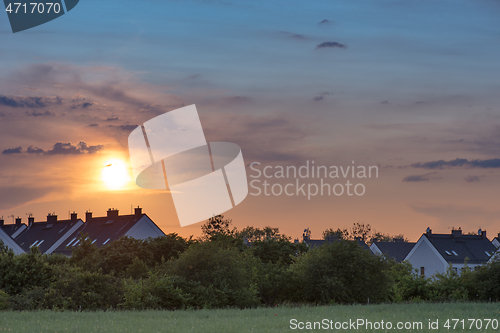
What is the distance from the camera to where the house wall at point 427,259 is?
6788 centimetres

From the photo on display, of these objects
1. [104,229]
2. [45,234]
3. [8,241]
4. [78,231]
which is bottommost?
[45,234]

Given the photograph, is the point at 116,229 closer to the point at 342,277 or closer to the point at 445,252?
the point at 342,277

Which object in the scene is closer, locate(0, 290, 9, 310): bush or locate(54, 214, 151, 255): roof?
locate(0, 290, 9, 310): bush

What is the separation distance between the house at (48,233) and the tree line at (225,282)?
1380 inches

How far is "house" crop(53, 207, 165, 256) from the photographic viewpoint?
2445 inches

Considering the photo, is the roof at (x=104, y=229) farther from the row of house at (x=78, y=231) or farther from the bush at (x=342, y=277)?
the bush at (x=342, y=277)

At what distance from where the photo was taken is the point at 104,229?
218 feet

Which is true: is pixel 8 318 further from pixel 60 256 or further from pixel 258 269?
pixel 60 256

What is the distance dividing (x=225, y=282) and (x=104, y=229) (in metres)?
43.6

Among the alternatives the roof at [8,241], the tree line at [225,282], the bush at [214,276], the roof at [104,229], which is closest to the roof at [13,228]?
the roof at [104,229]

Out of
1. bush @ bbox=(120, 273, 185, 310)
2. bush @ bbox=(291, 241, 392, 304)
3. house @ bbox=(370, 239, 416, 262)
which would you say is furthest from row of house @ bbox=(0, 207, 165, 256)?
house @ bbox=(370, 239, 416, 262)

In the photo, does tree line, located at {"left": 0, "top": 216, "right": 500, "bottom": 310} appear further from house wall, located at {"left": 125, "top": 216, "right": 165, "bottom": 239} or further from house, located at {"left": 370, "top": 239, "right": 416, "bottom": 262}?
house, located at {"left": 370, "top": 239, "right": 416, "bottom": 262}

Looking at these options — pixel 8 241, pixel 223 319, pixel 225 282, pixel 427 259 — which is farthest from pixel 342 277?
pixel 427 259

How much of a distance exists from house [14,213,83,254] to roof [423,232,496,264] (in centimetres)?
4783
